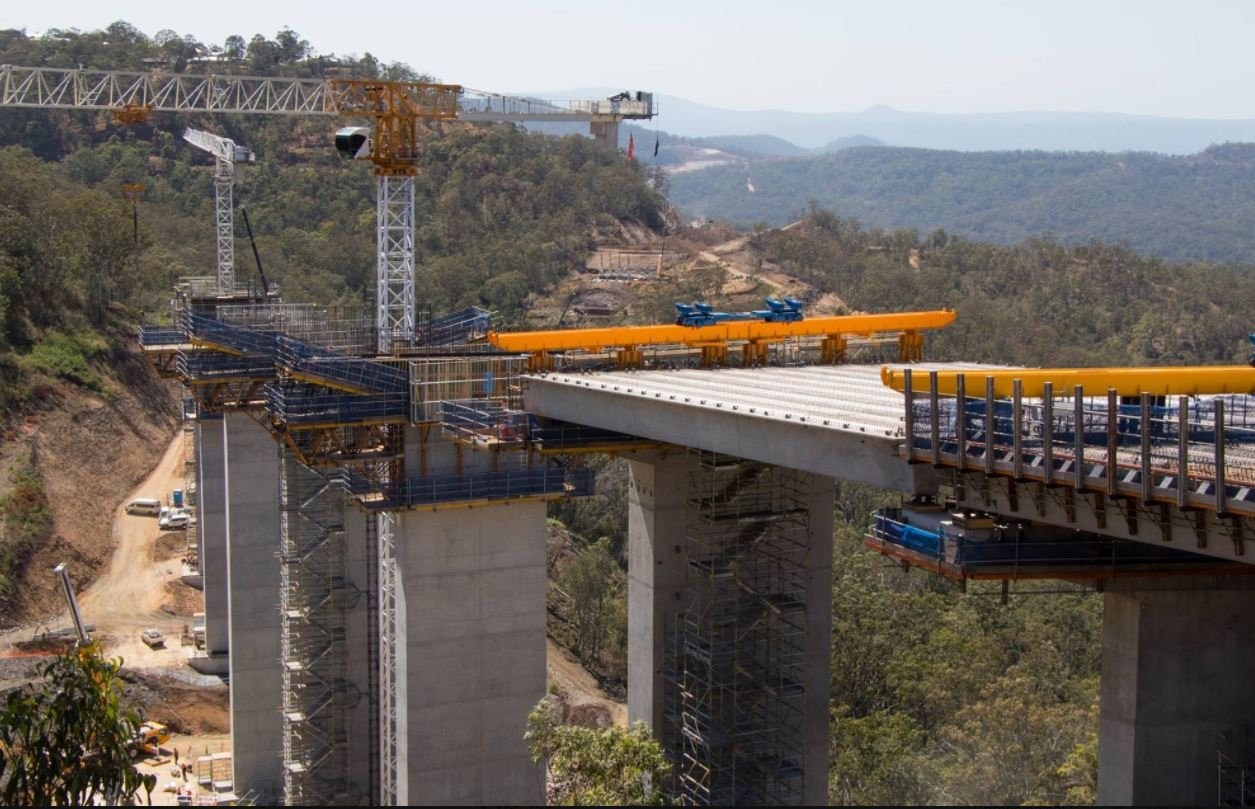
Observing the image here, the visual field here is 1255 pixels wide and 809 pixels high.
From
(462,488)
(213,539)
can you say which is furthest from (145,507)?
(462,488)

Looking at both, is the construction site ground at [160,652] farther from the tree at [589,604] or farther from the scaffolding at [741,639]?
the scaffolding at [741,639]

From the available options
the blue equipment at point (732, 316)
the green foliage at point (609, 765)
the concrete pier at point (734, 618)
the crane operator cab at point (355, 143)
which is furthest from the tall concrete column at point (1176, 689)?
the crane operator cab at point (355, 143)

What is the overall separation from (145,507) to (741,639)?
4098 centimetres

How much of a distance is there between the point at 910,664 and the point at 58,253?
156 feet

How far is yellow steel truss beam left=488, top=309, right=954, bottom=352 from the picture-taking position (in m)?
31.0

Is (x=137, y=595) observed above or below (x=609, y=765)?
below

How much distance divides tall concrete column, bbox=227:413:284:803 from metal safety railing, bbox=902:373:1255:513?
2441 centimetres

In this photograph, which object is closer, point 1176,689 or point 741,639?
point 1176,689

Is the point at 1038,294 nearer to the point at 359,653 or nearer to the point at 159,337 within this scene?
the point at 159,337

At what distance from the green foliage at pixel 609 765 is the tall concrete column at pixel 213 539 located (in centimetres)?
2582

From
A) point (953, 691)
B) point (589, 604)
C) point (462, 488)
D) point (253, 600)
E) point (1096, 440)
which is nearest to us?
point (1096, 440)

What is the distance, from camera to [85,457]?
2630 inches

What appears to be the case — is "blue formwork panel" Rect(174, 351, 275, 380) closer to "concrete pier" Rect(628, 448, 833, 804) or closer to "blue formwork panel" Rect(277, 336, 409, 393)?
"blue formwork panel" Rect(277, 336, 409, 393)

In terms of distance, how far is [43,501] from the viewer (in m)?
60.6
